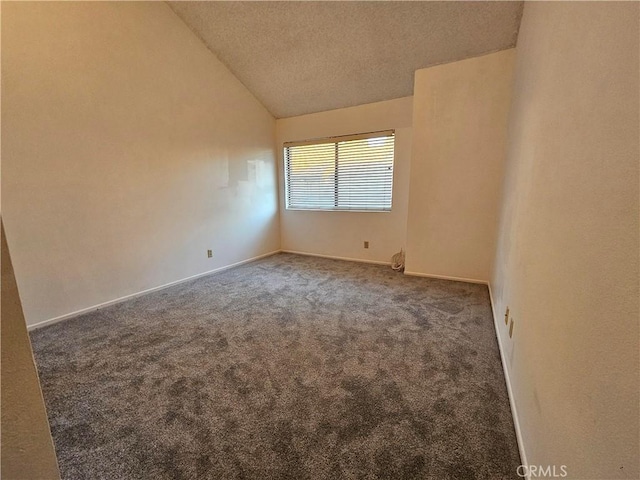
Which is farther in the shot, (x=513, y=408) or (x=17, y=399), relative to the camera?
(x=513, y=408)

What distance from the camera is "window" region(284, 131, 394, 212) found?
3.84m

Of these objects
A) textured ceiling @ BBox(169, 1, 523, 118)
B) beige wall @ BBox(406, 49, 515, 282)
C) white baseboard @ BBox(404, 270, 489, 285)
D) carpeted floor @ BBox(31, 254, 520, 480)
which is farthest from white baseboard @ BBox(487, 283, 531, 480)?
textured ceiling @ BBox(169, 1, 523, 118)

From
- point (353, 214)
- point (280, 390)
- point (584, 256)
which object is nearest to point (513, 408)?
point (584, 256)

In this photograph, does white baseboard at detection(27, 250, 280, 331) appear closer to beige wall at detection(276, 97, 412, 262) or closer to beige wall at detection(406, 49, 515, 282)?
beige wall at detection(276, 97, 412, 262)

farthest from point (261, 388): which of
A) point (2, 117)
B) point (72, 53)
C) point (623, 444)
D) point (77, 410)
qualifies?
point (72, 53)

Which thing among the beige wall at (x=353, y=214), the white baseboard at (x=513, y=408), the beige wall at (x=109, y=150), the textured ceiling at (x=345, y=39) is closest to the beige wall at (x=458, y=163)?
the textured ceiling at (x=345, y=39)

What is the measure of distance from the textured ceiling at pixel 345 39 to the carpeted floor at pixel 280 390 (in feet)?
8.36

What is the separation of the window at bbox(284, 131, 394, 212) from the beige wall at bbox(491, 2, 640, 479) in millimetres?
2513

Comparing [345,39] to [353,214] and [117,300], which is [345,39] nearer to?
[353,214]

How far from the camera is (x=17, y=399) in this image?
535 millimetres

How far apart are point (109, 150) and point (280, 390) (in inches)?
105

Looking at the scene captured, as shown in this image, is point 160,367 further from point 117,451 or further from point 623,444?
point 623,444

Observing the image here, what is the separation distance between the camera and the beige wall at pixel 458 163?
2797 millimetres

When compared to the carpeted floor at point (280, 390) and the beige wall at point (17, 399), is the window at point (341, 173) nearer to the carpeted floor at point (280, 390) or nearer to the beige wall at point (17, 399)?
the carpeted floor at point (280, 390)
